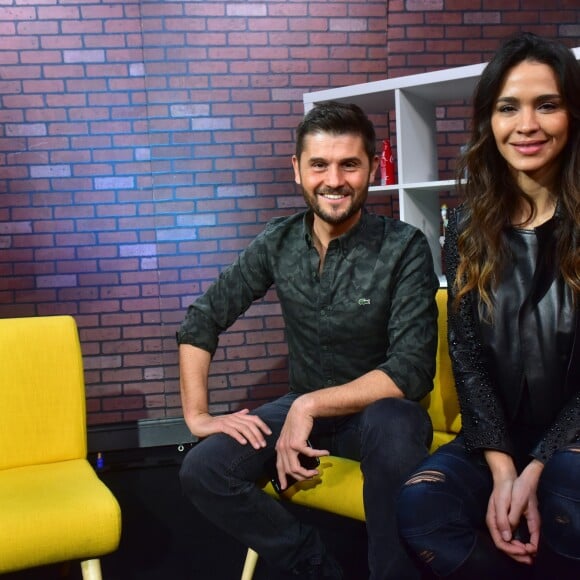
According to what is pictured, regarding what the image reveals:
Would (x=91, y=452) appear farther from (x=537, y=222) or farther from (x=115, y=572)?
(x=537, y=222)

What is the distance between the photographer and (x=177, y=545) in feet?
8.47

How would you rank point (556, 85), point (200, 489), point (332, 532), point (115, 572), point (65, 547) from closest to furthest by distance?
point (556, 85)
point (65, 547)
point (200, 489)
point (115, 572)
point (332, 532)

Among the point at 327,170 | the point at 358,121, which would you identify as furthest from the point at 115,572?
the point at 358,121

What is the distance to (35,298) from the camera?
3.85 meters

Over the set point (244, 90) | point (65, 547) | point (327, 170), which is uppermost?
point (244, 90)

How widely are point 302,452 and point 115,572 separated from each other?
1.01 metres

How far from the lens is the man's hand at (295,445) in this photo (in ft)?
5.76

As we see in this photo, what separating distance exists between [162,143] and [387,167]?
1.22 meters

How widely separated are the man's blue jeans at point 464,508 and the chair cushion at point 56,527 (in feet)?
2.31

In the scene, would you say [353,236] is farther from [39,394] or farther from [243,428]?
[39,394]

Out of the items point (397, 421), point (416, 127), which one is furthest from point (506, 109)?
point (416, 127)

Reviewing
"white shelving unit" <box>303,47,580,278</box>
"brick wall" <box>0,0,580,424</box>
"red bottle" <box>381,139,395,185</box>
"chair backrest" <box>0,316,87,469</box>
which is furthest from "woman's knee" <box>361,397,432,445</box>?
"brick wall" <box>0,0,580,424</box>

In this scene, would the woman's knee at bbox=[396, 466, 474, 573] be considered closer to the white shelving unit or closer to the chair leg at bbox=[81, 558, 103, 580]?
the chair leg at bbox=[81, 558, 103, 580]

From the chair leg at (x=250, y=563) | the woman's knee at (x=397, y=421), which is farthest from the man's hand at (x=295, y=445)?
the chair leg at (x=250, y=563)
